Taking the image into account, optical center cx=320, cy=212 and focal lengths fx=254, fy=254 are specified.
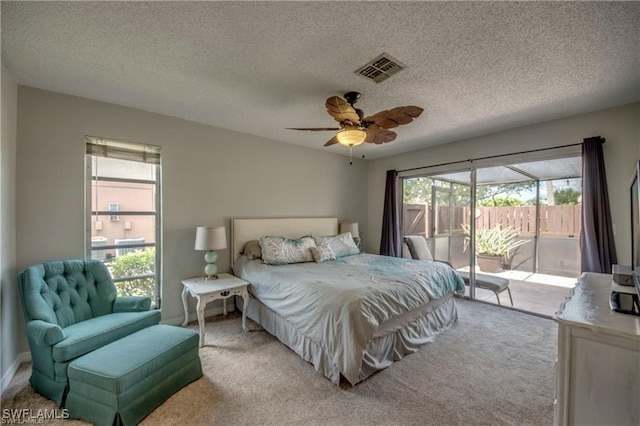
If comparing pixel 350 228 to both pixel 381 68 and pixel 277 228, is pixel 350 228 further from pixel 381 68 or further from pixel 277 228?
pixel 381 68

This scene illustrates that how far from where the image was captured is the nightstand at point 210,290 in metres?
2.65

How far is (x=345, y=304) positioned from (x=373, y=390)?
27.4 inches

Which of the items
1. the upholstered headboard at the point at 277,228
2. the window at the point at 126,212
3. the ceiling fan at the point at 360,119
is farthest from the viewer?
the upholstered headboard at the point at 277,228

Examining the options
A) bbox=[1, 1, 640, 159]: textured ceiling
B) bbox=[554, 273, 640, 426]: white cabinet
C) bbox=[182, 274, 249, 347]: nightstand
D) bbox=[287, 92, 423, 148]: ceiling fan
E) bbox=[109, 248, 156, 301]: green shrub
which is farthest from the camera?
bbox=[109, 248, 156, 301]: green shrub

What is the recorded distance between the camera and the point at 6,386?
196 cm

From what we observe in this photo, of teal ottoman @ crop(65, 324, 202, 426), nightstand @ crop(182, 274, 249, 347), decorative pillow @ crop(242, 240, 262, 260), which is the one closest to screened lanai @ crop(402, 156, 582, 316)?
decorative pillow @ crop(242, 240, 262, 260)

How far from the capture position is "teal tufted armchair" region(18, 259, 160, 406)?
175cm

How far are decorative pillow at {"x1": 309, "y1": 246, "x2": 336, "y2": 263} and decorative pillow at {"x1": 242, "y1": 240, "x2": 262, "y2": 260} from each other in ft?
2.41

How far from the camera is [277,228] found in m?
4.04

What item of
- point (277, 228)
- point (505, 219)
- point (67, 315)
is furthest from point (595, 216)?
point (67, 315)

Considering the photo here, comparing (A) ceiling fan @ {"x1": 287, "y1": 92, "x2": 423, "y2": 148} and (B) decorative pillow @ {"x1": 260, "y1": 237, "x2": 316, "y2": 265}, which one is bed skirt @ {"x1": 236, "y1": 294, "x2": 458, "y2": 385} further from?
(A) ceiling fan @ {"x1": 287, "y1": 92, "x2": 423, "y2": 148}

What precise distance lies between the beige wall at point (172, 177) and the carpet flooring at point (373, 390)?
1.14m

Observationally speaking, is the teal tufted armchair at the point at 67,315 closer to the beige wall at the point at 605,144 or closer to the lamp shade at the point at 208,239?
the lamp shade at the point at 208,239

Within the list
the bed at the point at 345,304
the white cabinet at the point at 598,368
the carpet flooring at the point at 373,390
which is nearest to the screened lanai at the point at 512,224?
the bed at the point at 345,304
